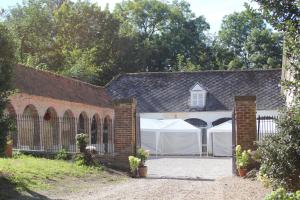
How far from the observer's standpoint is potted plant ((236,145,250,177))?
1602 centimetres

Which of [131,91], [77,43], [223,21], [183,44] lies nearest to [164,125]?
[131,91]

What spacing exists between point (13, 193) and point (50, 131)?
47.9 ft

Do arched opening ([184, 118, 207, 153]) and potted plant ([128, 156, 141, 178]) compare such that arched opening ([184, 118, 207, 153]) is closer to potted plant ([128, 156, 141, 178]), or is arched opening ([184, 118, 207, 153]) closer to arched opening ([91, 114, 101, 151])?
arched opening ([91, 114, 101, 151])

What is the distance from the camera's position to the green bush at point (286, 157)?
36.8 ft

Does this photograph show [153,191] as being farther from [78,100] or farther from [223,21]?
[223,21]

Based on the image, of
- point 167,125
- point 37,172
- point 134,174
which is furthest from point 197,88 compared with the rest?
point 37,172

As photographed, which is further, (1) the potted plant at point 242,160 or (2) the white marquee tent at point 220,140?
(2) the white marquee tent at point 220,140

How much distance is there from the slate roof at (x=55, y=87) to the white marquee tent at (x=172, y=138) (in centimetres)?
381

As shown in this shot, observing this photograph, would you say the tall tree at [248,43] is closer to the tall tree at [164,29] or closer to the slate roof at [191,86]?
the tall tree at [164,29]

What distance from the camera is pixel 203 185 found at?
1536 centimetres

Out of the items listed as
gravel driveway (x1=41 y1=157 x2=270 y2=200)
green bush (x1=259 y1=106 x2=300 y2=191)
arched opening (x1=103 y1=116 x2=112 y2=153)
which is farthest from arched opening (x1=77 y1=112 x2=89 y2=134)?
green bush (x1=259 y1=106 x2=300 y2=191)

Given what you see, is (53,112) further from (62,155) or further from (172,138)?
(172,138)

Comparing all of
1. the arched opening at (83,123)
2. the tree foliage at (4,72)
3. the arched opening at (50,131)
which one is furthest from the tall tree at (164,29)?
the tree foliage at (4,72)

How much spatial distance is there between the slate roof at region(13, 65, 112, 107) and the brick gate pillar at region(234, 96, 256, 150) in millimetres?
9198
